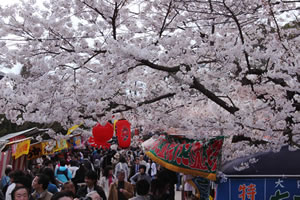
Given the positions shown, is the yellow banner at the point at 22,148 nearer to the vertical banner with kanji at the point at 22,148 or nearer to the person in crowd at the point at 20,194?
the vertical banner with kanji at the point at 22,148

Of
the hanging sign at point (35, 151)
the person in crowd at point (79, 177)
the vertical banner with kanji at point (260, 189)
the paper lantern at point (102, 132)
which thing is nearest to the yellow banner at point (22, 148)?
the hanging sign at point (35, 151)

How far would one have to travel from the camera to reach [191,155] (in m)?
7.79

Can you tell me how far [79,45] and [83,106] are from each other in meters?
1.24

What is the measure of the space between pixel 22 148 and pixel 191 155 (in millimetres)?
7397

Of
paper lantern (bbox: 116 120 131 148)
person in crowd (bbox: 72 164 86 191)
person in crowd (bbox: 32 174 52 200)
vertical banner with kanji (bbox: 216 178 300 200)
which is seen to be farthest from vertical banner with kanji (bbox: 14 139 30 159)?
vertical banner with kanji (bbox: 216 178 300 200)

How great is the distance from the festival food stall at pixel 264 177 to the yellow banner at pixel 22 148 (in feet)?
25.8

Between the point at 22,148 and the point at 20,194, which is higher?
the point at 20,194

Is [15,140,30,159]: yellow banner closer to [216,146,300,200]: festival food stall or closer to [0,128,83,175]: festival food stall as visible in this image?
[0,128,83,175]: festival food stall

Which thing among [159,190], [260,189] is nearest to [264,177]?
[260,189]

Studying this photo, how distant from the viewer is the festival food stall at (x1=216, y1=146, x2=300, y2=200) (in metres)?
7.00

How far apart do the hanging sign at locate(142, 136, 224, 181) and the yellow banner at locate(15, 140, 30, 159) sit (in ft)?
18.9

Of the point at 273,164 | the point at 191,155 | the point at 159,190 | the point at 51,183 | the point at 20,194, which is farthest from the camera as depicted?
the point at 191,155

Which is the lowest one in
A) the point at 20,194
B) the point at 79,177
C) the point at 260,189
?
the point at 79,177

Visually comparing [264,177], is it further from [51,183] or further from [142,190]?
[51,183]
